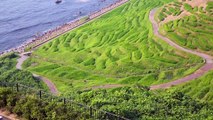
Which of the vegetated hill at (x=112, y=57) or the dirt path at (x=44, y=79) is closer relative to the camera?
the dirt path at (x=44, y=79)

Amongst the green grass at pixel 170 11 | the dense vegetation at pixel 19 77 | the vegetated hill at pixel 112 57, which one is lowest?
the dense vegetation at pixel 19 77

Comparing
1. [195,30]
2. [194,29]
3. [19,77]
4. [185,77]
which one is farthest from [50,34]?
[185,77]

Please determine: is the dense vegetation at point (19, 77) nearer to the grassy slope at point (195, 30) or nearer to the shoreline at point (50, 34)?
the shoreline at point (50, 34)

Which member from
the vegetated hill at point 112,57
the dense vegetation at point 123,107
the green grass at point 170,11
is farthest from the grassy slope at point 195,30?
the dense vegetation at point 123,107

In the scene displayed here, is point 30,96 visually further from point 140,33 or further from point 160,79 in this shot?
point 140,33

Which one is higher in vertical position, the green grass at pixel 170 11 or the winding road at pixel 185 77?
the green grass at pixel 170 11

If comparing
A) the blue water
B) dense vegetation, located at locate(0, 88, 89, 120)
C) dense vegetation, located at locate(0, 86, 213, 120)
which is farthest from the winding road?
dense vegetation, located at locate(0, 88, 89, 120)
